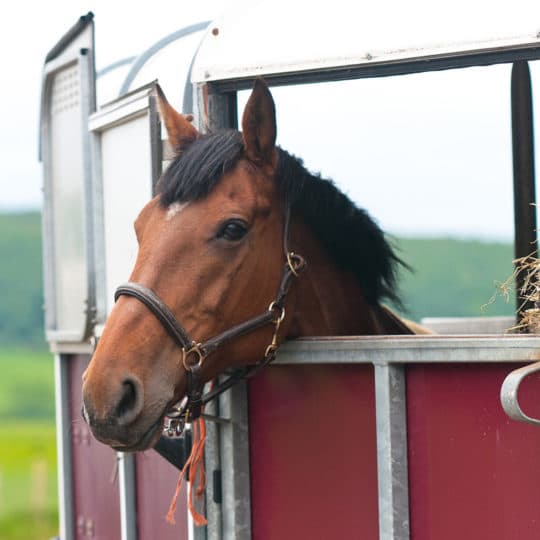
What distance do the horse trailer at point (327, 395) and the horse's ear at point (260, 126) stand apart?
0.18 m

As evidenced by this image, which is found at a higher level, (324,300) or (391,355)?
(324,300)

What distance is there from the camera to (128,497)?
4266 mm

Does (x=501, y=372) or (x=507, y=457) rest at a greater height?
(x=501, y=372)

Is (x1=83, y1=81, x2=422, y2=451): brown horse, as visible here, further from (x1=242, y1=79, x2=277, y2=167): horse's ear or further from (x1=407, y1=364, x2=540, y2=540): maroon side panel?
(x1=407, y1=364, x2=540, y2=540): maroon side panel

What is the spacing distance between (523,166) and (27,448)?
25.7m

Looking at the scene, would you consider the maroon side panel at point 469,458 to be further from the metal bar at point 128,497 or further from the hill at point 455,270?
the hill at point 455,270

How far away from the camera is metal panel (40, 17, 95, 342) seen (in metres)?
4.41

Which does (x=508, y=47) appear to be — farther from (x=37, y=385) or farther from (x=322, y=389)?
(x=37, y=385)

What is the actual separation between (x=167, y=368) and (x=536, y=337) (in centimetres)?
98

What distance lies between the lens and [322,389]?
323cm

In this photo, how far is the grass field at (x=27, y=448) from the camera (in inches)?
671

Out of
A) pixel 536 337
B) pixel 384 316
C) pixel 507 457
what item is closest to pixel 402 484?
pixel 507 457

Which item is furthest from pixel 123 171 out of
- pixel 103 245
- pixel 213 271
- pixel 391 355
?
pixel 391 355

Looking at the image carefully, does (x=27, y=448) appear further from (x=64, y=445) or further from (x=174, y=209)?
(x=174, y=209)
